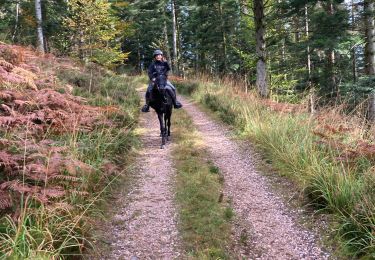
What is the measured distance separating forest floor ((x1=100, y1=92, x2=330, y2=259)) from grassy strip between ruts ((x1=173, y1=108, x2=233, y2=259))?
12cm

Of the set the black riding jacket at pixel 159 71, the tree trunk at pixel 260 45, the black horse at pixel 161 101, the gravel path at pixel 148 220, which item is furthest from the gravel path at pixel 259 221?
the tree trunk at pixel 260 45

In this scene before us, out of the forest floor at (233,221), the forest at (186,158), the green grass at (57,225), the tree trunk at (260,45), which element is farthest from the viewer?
the tree trunk at (260,45)

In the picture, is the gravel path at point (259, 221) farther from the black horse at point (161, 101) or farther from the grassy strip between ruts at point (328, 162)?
the black horse at point (161, 101)

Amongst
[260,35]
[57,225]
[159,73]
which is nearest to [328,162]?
[57,225]

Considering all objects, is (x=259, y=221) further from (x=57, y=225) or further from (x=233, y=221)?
(x=57, y=225)

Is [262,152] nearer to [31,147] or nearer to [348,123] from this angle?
[348,123]

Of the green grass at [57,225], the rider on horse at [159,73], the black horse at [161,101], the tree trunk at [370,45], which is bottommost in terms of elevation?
the green grass at [57,225]

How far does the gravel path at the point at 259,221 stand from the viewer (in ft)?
13.6

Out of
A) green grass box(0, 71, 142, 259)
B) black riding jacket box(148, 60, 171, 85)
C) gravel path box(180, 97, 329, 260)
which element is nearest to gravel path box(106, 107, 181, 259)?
green grass box(0, 71, 142, 259)

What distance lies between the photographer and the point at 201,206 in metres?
5.14

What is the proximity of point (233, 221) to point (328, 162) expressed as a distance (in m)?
2.03

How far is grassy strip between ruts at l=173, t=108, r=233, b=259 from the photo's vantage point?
13.8 feet

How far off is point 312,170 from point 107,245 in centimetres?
322

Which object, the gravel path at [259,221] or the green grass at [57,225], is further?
the gravel path at [259,221]
